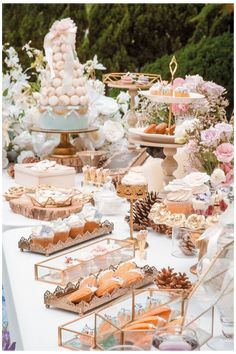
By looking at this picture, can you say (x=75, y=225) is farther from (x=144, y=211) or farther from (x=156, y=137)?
(x=156, y=137)

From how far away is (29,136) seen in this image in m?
4.47

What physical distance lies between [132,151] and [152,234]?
1219 mm

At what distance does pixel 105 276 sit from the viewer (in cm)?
227

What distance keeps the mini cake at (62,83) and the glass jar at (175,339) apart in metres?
2.68

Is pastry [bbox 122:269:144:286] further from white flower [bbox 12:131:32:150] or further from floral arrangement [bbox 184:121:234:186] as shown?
white flower [bbox 12:131:32:150]

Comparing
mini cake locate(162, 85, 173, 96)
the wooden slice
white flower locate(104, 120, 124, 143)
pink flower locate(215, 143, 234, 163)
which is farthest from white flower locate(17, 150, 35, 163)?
pink flower locate(215, 143, 234, 163)

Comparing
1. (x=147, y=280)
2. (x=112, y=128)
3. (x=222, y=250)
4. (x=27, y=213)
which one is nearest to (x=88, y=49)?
(x=112, y=128)

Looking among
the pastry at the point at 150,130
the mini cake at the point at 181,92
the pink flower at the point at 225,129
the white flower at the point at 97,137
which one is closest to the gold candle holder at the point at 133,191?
A: the pink flower at the point at 225,129

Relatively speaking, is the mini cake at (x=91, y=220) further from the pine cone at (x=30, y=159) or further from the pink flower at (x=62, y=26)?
the pink flower at (x=62, y=26)

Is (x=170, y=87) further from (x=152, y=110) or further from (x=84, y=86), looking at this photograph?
(x=84, y=86)

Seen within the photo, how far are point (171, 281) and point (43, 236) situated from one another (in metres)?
0.70

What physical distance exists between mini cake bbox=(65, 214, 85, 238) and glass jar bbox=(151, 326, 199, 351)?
1.29 m

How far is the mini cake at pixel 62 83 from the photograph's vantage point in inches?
164

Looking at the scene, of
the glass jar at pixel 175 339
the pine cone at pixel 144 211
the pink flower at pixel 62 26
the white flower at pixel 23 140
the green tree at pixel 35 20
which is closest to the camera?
the glass jar at pixel 175 339
